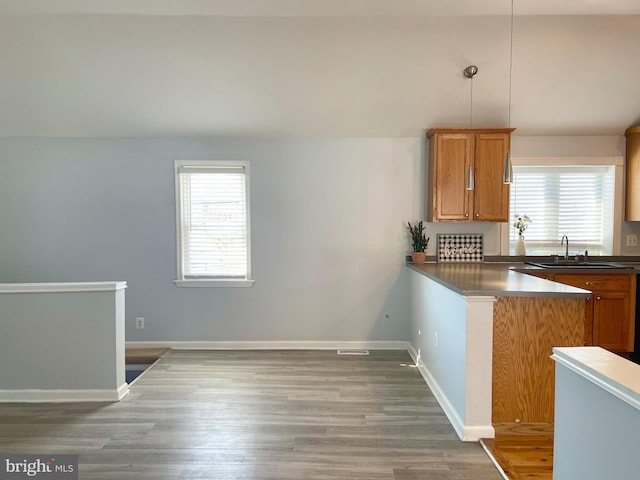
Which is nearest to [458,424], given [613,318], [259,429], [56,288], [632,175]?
[259,429]

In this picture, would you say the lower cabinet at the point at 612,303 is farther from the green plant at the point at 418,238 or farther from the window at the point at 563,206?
the green plant at the point at 418,238

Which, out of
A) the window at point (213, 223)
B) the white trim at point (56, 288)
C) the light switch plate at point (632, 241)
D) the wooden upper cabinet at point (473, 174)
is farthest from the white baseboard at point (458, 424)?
the light switch plate at point (632, 241)

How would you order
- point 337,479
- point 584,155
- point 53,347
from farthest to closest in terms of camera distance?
point 584,155
point 53,347
point 337,479

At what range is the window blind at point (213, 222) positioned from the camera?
13.9 ft

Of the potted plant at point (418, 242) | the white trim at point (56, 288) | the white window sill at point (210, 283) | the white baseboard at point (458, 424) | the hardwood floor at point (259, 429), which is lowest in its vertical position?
the hardwood floor at point (259, 429)

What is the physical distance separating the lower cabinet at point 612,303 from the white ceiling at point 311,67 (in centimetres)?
165

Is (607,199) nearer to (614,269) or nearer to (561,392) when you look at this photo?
(614,269)

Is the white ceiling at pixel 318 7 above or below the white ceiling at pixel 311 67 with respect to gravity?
above

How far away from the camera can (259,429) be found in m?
2.52

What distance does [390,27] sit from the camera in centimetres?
310

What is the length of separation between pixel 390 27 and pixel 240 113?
1.66 meters

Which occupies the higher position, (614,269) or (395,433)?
(614,269)

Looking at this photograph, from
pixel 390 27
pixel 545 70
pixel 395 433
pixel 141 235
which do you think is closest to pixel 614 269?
pixel 545 70

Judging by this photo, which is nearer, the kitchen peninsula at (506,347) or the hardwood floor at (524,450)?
the hardwood floor at (524,450)
